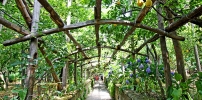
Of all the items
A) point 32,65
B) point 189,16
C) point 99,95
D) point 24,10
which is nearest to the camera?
point 189,16

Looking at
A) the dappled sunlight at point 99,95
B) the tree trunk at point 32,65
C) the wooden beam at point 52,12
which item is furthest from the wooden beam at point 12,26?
the dappled sunlight at point 99,95

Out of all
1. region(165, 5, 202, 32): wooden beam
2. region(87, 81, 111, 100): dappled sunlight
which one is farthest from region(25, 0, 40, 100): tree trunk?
region(87, 81, 111, 100): dappled sunlight

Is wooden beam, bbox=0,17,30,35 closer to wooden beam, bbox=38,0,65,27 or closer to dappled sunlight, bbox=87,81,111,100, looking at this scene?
wooden beam, bbox=38,0,65,27

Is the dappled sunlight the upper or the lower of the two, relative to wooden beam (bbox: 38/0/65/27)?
lower

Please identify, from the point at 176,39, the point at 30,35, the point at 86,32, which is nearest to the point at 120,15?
the point at 176,39

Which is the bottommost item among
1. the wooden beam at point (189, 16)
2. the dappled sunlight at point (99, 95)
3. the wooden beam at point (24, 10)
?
the dappled sunlight at point (99, 95)

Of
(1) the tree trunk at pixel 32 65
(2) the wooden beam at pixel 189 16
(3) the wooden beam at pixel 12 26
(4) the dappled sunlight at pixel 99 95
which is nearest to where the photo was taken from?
(2) the wooden beam at pixel 189 16

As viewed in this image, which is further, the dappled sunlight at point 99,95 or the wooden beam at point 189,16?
the dappled sunlight at point 99,95

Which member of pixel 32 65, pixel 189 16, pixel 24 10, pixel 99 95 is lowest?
pixel 99 95

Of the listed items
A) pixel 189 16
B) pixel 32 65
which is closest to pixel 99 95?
pixel 32 65

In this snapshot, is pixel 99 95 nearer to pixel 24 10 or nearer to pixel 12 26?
pixel 24 10

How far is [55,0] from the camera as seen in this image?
206 inches

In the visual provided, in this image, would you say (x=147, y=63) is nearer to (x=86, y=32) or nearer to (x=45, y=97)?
(x=45, y=97)

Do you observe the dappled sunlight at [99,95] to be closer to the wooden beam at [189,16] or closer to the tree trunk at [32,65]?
the tree trunk at [32,65]
